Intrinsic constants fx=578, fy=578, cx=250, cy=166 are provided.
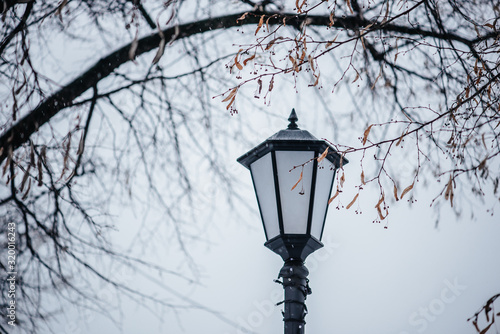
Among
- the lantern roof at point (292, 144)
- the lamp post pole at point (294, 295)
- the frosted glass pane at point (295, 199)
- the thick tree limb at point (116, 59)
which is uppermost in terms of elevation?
the thick tree limb at point (116, 59)

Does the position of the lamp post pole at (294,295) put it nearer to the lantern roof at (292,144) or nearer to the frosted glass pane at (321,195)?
the frosted glass pane at (321,195)

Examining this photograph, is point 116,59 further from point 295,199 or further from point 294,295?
Answer: point 294,295

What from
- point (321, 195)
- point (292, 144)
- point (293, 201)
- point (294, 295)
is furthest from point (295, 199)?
point (294, 295)

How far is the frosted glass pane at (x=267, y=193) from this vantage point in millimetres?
3447

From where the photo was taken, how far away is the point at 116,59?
532cm

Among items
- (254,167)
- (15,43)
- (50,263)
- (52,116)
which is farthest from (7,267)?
(254,167)

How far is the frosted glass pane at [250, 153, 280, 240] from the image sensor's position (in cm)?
345

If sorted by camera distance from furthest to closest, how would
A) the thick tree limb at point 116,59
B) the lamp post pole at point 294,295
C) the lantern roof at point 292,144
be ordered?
1. the thick tree limb at point 116,59
2. the lantern roof at point 292,144
3. the lamp post pole at point 294,295

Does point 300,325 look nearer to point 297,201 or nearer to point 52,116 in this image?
point 297,201

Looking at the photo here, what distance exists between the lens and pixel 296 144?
3520 millimetres

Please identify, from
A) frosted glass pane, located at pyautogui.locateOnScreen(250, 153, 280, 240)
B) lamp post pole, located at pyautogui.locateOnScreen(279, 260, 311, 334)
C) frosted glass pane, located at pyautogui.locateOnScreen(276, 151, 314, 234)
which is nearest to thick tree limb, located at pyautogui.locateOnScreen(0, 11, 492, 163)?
frosted glass pane, located at pyautogui.locateOnScreen(250, 153, 280, 240)

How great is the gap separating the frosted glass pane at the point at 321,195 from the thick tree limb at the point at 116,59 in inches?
57.1

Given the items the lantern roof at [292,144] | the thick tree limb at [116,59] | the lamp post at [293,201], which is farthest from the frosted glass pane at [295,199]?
the thick tree limb at [116,59]

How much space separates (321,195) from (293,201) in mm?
198
